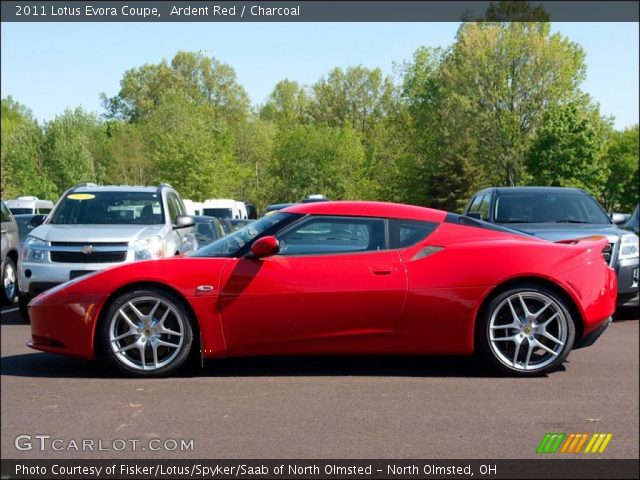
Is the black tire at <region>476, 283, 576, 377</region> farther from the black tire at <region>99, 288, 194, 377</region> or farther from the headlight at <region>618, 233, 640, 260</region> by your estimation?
the headlight at <region>618, 233, 640, 260</region>

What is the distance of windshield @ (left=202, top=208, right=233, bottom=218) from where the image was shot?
35.5 metres

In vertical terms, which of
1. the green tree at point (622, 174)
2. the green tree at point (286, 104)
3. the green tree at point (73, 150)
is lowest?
the green tree at point (622, 174)

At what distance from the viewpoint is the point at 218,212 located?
3584cm

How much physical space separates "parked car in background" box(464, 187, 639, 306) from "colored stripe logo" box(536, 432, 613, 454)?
471 centimetres

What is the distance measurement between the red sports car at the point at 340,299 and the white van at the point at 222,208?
2868cm

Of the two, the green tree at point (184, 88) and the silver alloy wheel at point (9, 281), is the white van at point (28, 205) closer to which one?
the green tree at point (184, 88)

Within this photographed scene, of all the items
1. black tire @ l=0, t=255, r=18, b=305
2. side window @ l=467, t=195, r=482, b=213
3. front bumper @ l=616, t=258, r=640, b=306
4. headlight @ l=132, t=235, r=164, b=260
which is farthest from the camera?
side window @ l=467, t=195, r=482, b=213

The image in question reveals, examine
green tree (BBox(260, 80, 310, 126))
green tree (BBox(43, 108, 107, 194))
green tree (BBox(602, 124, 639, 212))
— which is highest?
green tree (BBox(260, 80, 310, 126))

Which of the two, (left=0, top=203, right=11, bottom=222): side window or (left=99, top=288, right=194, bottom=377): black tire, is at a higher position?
(left=0, top=203, right=11, bottom=222): side window

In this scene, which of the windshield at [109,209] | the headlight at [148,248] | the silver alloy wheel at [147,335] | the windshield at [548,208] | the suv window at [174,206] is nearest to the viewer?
the silver alloy wheel at [147,335]

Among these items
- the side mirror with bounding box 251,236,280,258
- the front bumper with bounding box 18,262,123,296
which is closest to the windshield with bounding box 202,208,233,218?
the front bumper with bounding box 18,262,123,296

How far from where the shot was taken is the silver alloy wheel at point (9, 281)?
12.8 m

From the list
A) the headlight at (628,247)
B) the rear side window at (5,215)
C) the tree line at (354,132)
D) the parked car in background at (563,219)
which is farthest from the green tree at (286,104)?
the headlight at (628,247)

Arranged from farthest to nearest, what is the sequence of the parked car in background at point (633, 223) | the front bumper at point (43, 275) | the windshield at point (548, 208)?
the parked car in background at point (633, 223), the windshield at point (548, 208), the front bumper at point (43, 275)
